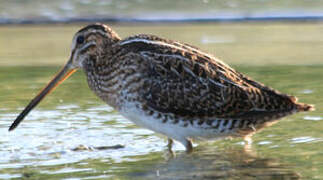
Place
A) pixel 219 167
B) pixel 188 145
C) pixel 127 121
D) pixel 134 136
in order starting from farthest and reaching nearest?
1. pixel 127 121
2. pixel 134 136
3. pixel 188 145
4. pixel 219 167

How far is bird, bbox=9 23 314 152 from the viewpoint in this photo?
755 cm

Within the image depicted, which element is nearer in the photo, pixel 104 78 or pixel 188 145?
pixel 188 145

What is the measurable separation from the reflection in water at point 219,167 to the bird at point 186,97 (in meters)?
0.24

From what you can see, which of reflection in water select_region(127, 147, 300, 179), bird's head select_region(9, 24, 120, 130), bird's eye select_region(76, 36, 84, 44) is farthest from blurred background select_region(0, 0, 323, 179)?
bird's eye select_region(76, 36, 84, 44)

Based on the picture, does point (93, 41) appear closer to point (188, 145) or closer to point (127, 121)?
point (127, 121)

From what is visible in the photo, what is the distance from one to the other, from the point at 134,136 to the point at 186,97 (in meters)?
0.88

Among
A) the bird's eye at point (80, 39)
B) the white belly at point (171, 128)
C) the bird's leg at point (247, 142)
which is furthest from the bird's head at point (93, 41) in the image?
the bird's leg at point (247, 142)

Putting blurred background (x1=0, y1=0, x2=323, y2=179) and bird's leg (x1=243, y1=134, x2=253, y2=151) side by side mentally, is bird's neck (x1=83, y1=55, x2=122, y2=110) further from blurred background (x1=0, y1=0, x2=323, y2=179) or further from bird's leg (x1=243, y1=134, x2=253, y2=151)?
bird's leg (x1=243, y1=134, x2=253, y2=151)

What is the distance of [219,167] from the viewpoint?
697cm

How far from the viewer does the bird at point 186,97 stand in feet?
24.8

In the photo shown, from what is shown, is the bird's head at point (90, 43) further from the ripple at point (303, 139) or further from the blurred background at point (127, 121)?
the ripple at point (303, 139)

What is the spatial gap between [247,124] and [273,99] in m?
0.31

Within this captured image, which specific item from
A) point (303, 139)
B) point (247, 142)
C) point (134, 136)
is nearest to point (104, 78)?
point (134, 136)

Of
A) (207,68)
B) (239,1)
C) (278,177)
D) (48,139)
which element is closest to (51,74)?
(48,139)
